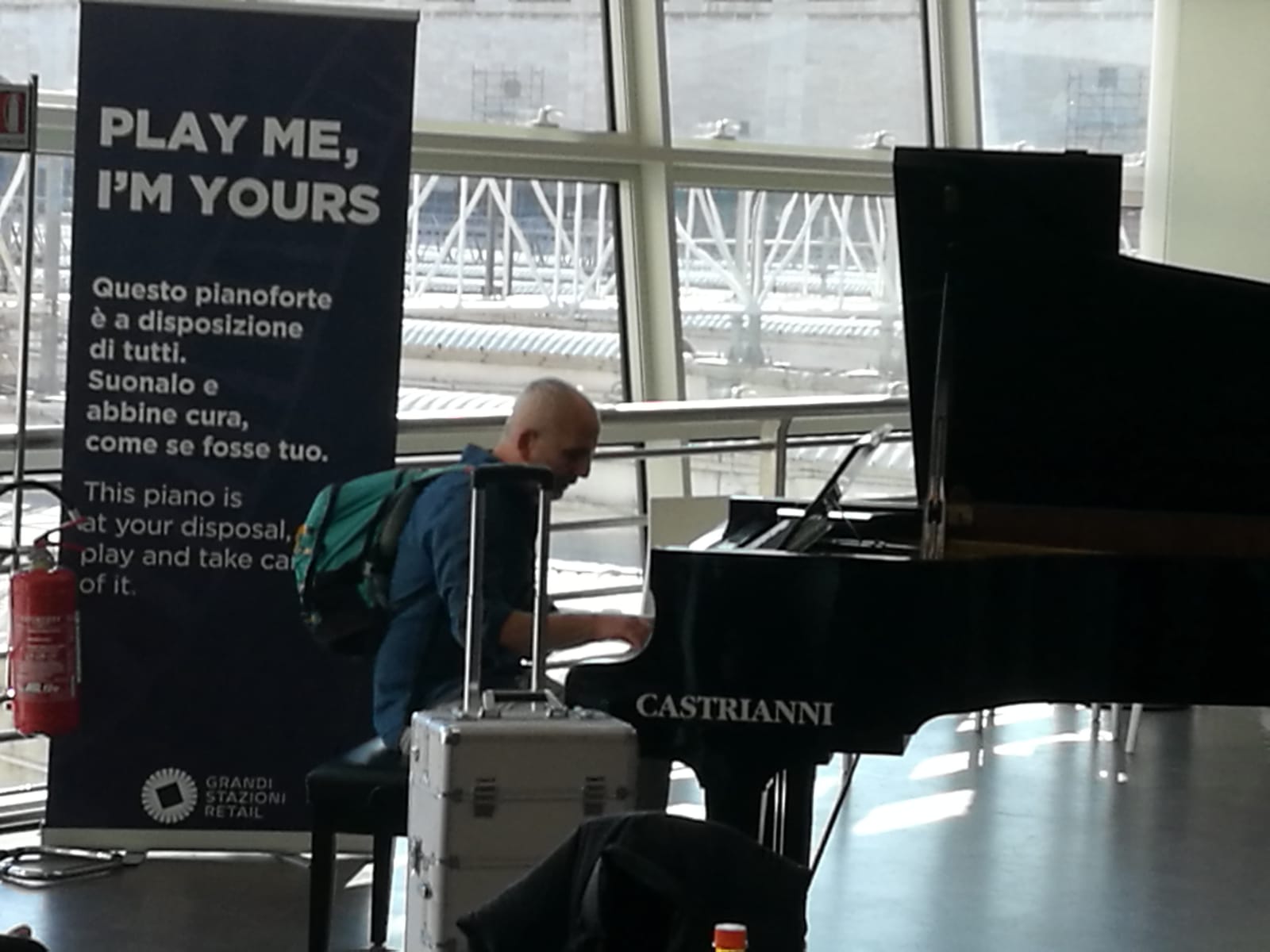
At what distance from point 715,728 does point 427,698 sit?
70 centimetres

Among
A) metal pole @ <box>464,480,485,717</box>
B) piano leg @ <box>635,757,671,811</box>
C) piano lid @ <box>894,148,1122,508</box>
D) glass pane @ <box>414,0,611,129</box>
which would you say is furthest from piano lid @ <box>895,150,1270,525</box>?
glass pane @ <box>414,0,611,129</box>

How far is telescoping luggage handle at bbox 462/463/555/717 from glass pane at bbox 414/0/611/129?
2.97 meters

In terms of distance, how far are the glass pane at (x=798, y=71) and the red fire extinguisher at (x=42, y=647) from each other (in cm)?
313

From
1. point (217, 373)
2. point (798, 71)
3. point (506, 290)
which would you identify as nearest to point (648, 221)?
point (506, 290)

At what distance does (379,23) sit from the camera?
460 cm

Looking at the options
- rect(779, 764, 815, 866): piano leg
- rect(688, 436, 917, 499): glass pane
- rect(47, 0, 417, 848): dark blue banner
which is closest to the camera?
rect(779, 764, 815, 866): piano leg

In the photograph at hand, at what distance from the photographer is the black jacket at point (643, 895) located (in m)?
2.46

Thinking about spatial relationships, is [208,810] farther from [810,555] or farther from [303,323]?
[810,555]

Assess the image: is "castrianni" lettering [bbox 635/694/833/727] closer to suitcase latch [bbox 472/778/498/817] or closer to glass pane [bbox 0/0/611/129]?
Answer: suitcase latch [bbox 472/778/498/817]

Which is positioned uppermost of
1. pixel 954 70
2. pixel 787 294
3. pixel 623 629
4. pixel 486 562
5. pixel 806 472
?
pixel 954 70

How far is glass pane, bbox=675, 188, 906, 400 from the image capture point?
7.04 meters

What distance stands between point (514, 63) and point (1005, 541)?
298cm

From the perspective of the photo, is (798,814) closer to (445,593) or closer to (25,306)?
(445,593)

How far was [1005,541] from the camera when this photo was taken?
4.11m
